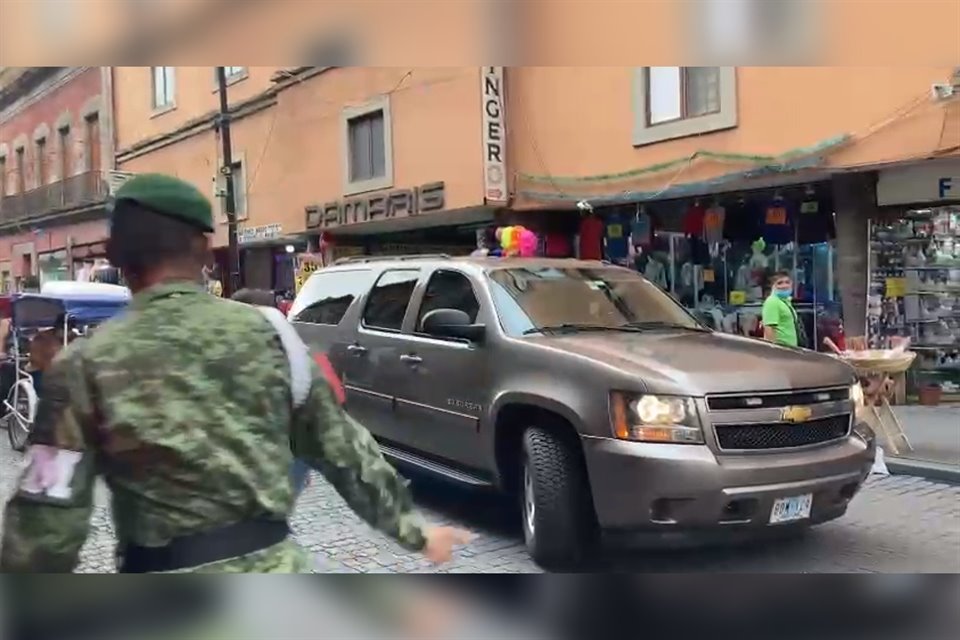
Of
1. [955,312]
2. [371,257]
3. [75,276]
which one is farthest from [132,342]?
[955,312]

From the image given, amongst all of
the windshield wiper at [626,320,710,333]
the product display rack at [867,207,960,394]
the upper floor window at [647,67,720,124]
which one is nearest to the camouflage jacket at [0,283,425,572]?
the upper floor window at [647,67,720,124]

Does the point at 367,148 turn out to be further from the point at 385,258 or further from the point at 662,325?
the point at 662,325

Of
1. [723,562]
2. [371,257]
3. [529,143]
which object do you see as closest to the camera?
[723,562]

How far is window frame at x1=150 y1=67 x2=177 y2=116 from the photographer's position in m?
2.29

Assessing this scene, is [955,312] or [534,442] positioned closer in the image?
[534,442]

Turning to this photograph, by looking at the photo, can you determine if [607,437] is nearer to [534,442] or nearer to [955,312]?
[534,442]

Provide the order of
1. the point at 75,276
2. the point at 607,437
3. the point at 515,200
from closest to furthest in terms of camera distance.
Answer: the point at 75,276, the point at 607,437, the point at 515,200

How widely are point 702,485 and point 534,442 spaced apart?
61 centimetres

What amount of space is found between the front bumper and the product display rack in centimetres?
418

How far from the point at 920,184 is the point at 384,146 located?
13.7 ft

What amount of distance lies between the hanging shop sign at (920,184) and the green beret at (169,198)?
18.7 feet

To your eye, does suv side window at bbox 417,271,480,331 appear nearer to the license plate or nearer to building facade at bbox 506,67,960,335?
building facade at bbox 506,67,960,335

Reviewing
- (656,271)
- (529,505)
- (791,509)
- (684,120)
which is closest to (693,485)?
(791,509)

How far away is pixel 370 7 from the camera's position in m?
2.35
